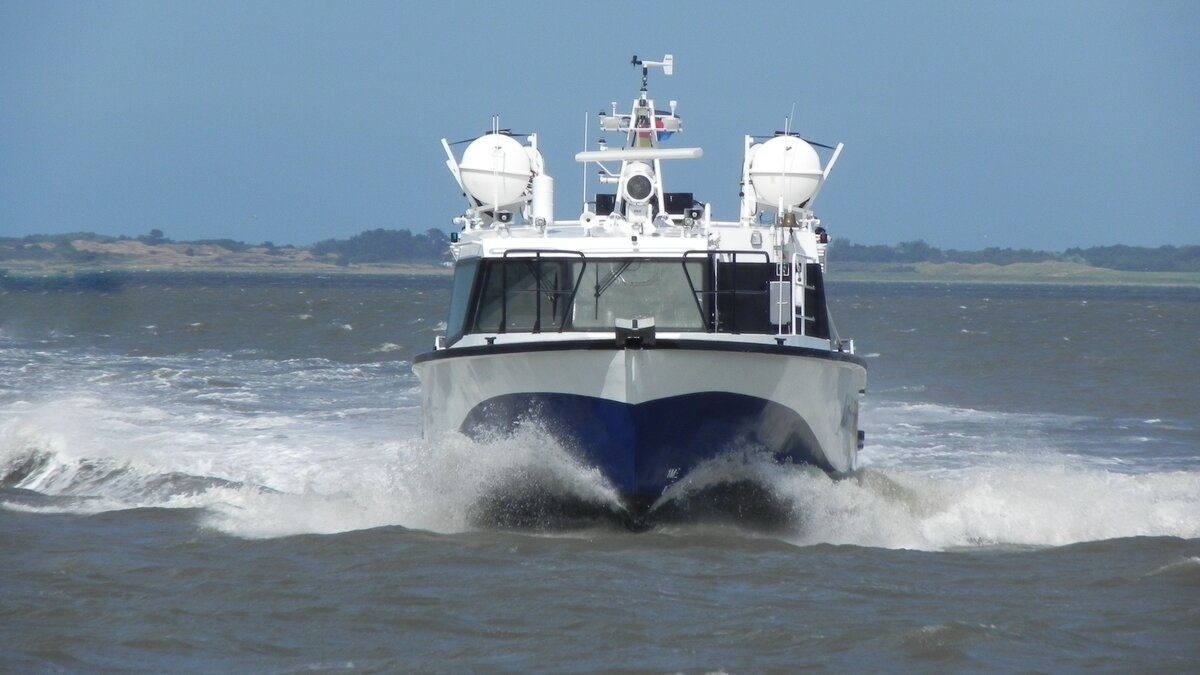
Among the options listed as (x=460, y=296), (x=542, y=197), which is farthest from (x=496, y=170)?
(x=460, y=296)

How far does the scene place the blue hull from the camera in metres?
11.6

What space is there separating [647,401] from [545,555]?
1.29 metres

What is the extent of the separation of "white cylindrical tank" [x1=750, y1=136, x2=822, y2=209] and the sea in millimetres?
2550

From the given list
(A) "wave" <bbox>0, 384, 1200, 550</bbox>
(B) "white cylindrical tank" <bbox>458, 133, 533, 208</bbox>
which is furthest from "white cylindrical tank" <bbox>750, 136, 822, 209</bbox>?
(A) "wave" <bbox>0, 384, 1200, 550</bbox>

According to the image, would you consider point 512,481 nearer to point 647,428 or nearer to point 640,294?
point 647,428

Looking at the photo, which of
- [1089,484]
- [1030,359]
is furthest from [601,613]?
[1030,359]

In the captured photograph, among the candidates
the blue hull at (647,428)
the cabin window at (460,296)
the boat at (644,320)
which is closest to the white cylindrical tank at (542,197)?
the boat at (644,320)

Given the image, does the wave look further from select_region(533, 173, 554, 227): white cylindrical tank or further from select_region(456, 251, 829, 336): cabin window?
select_region(533, 173, 554, 227): white cylindrical tank

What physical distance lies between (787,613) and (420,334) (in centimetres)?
3476

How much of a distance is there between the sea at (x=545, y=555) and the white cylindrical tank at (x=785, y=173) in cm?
255

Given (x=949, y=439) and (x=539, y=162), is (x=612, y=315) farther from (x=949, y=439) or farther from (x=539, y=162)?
(x=949, y=439)

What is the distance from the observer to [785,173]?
1384 centimetres

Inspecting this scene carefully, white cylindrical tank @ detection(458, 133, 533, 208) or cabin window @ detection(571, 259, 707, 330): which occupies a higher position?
white cylindrical tank @ detection(458, 133, 533, 208)

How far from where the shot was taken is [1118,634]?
31.5ft
